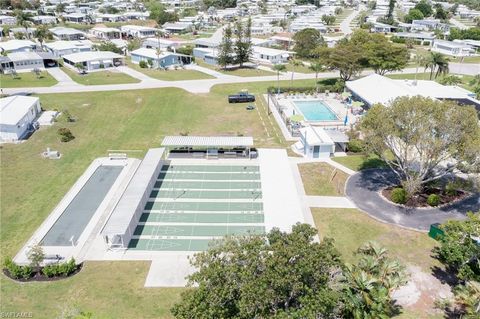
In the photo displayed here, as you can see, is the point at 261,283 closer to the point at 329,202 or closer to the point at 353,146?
the point at 329,202

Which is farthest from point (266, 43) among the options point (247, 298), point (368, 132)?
point (247, 298)

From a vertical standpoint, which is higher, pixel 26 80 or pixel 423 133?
pixel 423 133

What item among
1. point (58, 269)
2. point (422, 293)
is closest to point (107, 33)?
point (58, 269)

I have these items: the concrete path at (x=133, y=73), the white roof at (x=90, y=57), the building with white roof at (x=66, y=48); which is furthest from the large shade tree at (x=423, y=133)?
the building with white roof at (x=66, y=48)

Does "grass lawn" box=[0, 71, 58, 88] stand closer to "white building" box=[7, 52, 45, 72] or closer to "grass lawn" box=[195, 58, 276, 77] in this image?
"white building" box=[7, 52, 45, 72]

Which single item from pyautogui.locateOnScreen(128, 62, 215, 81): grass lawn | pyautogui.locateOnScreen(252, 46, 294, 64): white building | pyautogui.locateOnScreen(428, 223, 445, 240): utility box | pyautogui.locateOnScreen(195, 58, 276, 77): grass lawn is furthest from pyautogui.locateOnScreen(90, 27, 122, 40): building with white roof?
pyautogui.locateOnScreen(428, 223, 445, 240): utility box

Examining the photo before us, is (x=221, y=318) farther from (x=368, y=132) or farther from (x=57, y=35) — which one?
(x=57, y=35)

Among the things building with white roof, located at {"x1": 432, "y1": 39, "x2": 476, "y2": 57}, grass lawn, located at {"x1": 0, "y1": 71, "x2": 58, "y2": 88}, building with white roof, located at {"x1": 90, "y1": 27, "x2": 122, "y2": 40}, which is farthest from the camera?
building with white roof, located at {"x1": 90, "y1": 27, "x2": 122, "y2": 40}
